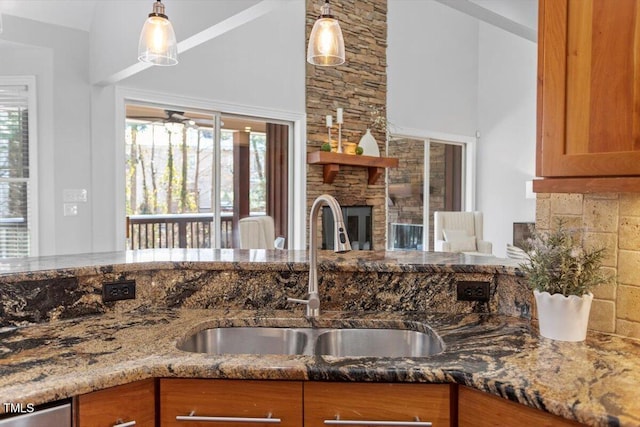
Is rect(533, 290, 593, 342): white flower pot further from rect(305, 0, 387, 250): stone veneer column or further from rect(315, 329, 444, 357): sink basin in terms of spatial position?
rect(305, 0, 387, 250): stone veneer column

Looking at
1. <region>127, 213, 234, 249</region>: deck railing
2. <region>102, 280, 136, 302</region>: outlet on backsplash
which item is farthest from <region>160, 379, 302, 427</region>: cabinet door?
<region>127, 213, 234, 249</region>: deck railing

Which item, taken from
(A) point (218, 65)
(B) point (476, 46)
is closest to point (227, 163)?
(A) point (218, 65)

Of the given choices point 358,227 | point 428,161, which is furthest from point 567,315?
point 428,161

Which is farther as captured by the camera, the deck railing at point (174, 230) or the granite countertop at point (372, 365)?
the deck railing at point (174, 230)

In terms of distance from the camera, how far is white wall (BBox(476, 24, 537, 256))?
24.2 feet

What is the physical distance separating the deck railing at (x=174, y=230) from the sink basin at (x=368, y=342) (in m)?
3.21

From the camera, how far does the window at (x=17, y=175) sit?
370 cm

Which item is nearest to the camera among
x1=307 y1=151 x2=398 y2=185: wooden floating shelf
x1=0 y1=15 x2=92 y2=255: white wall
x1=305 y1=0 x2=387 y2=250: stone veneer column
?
x1=0 y1=15 x2=92 y2=255: white wall

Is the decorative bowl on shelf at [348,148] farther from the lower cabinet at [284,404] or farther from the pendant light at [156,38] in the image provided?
the lower cabinet at [284,404]

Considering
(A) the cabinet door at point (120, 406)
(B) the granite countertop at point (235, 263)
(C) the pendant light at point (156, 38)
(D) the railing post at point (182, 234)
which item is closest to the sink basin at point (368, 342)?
(B) the granite countertop at point (235, 263)

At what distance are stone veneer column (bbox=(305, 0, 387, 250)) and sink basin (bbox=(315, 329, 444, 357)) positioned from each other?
3857 millimetres

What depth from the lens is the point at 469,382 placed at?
1.15m

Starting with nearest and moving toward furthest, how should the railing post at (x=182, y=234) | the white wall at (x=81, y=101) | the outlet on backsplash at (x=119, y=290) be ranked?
the outlet on backsplash at (x=119, y=290), the white wall at (x=81, y=101), the railing post at (x=182, y=234)

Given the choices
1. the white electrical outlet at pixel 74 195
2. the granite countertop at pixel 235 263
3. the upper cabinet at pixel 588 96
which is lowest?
the granite countertop at pixel 235 263
